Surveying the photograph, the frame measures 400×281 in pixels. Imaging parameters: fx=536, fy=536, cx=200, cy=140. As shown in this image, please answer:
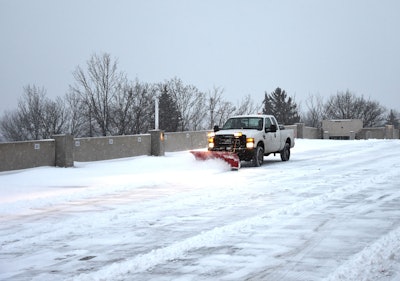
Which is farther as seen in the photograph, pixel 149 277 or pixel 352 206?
pixel 352 206

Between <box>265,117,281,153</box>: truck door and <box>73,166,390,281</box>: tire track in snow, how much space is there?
8.41m

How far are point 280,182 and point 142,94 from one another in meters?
42.4

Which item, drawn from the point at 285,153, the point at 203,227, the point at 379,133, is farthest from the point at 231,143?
the point at 379,133

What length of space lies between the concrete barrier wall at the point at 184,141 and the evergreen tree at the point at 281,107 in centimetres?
7817

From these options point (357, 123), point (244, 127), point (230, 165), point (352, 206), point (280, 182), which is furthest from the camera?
point (357, 123)

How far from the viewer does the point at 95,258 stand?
6535 millimetres

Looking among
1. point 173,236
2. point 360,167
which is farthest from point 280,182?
point 173,236

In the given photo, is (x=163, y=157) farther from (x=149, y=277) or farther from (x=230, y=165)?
(x=149, y=277)

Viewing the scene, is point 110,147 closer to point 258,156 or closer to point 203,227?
point 258,156

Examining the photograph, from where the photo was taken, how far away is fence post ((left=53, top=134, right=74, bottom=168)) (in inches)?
755

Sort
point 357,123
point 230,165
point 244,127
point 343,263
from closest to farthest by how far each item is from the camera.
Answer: point 343,263 < point 230,165 < point 244,127 < point 357,123

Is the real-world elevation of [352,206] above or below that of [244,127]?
below

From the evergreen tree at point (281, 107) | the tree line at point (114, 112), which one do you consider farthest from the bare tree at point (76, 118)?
the evergreen tree at point (281, 107)

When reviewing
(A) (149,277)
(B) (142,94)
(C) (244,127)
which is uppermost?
(B) (142,94)
